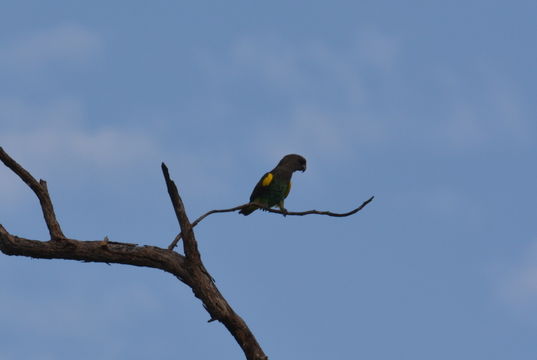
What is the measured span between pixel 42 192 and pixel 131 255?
1083 millimetres

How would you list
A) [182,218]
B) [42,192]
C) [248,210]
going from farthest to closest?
[248,210] < [42,192] < [182,218]

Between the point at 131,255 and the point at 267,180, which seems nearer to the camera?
the point at 131,255

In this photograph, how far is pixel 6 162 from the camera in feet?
24.3

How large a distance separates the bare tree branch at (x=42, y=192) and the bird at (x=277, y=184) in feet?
15.2

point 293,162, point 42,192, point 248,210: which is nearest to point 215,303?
point 42,192

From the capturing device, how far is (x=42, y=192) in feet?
24.5

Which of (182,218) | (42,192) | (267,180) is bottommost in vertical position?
(182,218)

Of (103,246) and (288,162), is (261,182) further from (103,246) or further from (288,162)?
(103,246)

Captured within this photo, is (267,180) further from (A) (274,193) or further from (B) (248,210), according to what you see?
(B) (248,210)

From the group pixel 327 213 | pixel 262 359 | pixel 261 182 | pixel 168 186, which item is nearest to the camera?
pixel 168 186

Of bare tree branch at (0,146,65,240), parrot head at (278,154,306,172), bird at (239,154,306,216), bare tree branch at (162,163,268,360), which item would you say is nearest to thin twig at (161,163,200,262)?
bare tree branch at (162,163,268,360)

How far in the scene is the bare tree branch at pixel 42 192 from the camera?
741 cm

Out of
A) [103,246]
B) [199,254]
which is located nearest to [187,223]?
[199,254]

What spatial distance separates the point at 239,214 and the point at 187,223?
5.14 metres
